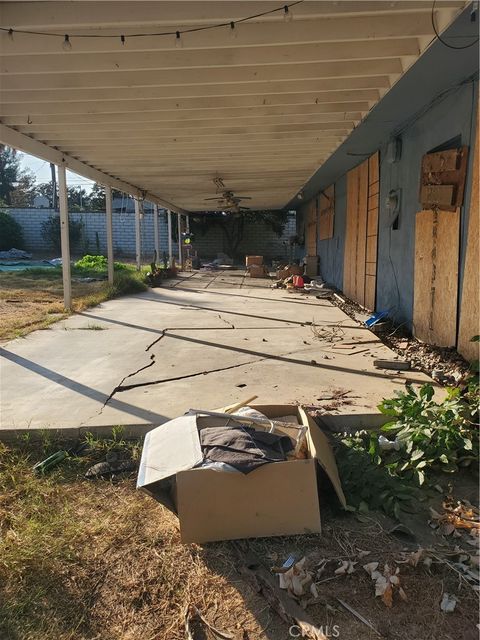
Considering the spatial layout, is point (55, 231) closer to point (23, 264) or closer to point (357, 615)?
point (23, 264)

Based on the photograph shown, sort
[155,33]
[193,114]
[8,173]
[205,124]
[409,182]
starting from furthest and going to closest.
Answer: [8,173]
[205,124]
[409,182]
[193,114]
[155,33]

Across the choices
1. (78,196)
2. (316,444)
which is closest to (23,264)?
(316,444)

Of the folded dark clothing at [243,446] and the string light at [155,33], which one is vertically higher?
the string light at [155,33]

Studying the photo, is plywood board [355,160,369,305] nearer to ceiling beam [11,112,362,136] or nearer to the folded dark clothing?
ceiling beam [11,112,362,136]

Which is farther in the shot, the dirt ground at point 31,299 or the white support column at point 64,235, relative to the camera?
the white support column at point 64,235

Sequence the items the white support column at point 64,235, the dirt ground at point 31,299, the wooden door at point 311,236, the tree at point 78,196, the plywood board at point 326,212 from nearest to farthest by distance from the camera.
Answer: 1. the dirt ground at point 31,299
2. the white support column at point 64,235
3. the plywood board at point 326,212
4. the wooden door at point 311,236
5. the tree at point 78,196

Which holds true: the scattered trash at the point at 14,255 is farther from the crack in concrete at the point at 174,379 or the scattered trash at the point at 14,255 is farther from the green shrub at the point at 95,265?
the crack in concrete at the point at 174,379

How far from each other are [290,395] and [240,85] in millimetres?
3293

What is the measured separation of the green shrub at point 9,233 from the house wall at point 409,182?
1990 centimetres

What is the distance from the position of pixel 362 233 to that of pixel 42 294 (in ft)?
23.9

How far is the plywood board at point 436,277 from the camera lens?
174 inches

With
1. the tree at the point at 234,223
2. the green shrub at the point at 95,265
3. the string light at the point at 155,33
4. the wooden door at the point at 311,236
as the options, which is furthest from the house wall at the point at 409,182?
the tree at the point at 234,223

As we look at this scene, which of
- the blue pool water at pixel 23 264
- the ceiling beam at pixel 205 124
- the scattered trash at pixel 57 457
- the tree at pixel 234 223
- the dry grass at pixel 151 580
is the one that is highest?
the ceiling beam at pixel 205 124

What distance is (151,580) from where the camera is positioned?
1.80 meters
